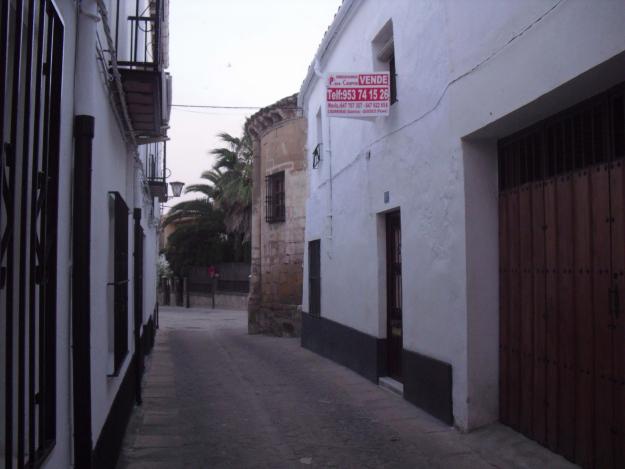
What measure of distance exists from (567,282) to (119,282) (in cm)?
354

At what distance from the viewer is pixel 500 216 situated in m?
5.93

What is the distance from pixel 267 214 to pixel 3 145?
49.7ft

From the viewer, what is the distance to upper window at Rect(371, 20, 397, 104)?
8555 mm

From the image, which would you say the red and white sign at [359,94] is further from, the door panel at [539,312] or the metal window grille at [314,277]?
the metal window grille at [314,277]

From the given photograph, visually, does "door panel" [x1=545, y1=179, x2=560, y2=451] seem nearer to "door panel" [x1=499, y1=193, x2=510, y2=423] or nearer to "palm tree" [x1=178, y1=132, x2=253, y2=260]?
"door panel" [x1=499, y1=193, x2=510, y2=423]

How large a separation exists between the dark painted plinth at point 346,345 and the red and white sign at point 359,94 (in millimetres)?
2994

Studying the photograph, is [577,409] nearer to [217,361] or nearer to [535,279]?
[535,279]

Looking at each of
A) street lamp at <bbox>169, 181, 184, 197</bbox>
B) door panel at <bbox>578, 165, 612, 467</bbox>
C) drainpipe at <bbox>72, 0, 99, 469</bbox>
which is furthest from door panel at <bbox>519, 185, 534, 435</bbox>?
street lamp at <bbox>169, 181, 184, 197</bbox>

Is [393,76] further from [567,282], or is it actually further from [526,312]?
[567,282]

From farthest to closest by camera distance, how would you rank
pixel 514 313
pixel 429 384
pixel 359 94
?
pixel 359 94 < pixel 429 384 < pixel 514 313

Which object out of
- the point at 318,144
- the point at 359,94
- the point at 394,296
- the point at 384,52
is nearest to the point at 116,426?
the point at 394,296

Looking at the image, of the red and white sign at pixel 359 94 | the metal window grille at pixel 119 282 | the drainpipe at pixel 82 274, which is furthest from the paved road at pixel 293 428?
the red and white sign at pixel 359 94

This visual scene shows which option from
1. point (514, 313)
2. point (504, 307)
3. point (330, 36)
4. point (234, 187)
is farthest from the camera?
point (234, 187)

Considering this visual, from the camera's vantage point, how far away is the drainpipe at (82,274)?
3.57m
